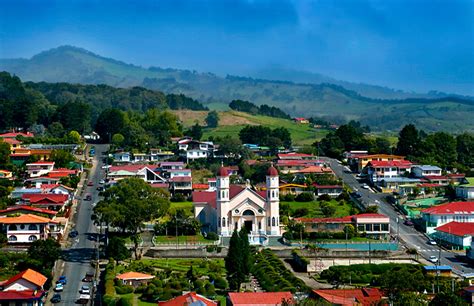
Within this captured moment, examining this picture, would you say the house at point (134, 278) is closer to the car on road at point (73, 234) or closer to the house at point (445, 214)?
the car on road at point (73, 234)

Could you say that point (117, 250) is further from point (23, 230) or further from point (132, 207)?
point (23, 230)

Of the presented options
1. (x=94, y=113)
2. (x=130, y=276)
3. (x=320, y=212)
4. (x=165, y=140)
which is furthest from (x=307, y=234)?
(x=94, y=113)

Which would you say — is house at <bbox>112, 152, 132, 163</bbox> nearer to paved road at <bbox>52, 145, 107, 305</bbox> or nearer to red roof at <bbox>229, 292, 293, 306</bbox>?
paved road at <bbox>52, 145, 107, 305</bbox>

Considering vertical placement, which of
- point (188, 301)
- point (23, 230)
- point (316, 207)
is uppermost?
point (23, 230)

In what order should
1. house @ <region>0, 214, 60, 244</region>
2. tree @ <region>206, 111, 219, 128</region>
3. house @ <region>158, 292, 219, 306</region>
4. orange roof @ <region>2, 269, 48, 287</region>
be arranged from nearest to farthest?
1. house @ <region>158, 292, 219, 306</region>
2. orange roof @ <region>2, 269, 48, 287</region>
3. house @ <region>0, 214, 60, 244</region>
4. tree @ <region>206, 111, 219, 128</region>

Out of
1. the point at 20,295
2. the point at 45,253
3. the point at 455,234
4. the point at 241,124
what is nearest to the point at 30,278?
the point at 20,295

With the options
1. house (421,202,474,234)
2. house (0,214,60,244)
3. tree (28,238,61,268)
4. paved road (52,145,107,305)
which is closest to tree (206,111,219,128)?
paved road (52,145,107,305)

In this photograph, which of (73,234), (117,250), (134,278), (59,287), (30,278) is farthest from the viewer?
(73,234)
